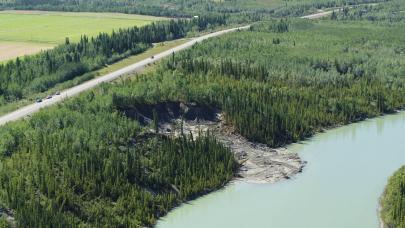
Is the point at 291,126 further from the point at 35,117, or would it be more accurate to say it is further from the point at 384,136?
the point at 35,117

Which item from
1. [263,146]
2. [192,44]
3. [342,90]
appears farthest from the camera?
[192,44]

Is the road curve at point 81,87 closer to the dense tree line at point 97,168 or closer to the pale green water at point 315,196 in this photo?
the dense tree line at point 97,168

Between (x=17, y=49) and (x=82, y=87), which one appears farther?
(x=17, y=49)

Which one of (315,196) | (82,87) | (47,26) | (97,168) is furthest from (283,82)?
(47,26)

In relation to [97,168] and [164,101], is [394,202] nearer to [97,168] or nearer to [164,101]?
[97,168]

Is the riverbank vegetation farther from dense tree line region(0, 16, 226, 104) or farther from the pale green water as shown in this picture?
dense tree line region(0, 16, 226, 104)

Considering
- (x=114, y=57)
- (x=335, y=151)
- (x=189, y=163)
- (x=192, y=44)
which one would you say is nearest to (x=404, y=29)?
→ (x=192, y=44)

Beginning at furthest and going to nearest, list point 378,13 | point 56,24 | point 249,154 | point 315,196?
point 378,13 < point 56,24 < point 249,154 < point 315,196
